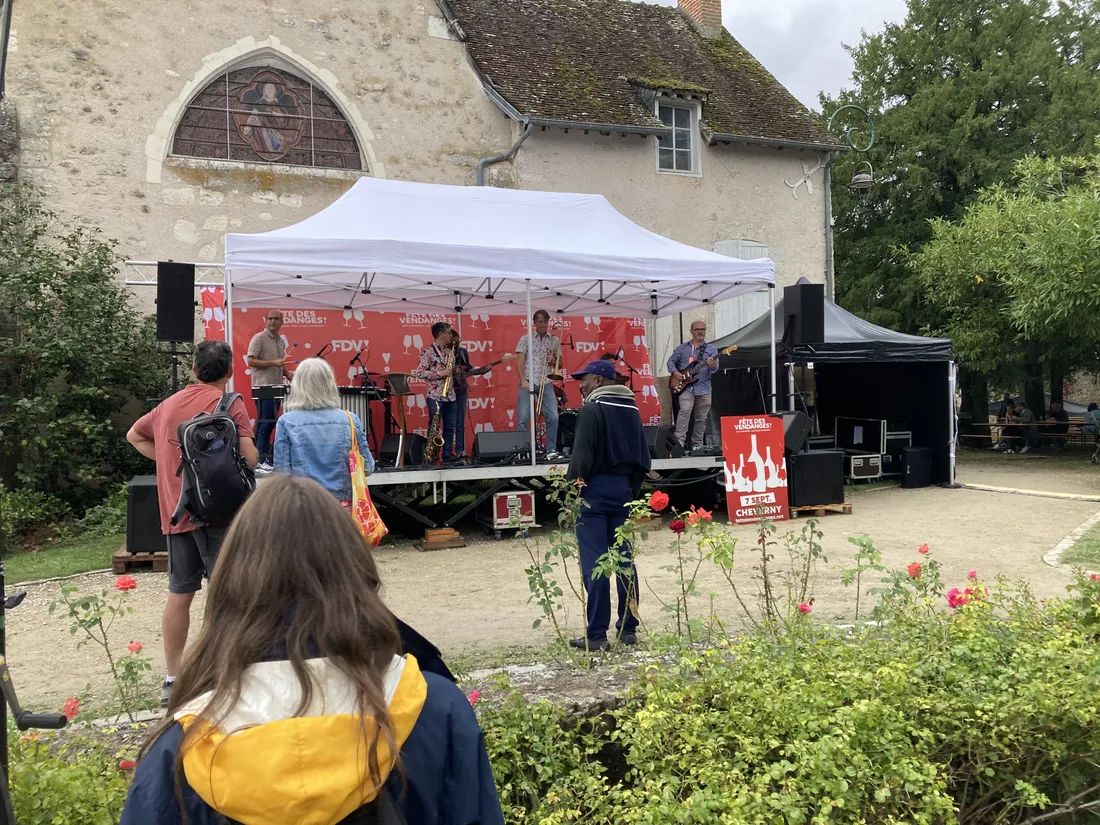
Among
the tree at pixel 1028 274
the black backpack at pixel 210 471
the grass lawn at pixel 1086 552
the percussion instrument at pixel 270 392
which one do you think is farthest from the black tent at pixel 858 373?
the black backpack at pixel 210 471

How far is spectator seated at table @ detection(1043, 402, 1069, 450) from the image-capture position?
18.9m

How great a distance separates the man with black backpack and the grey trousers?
6938 mm

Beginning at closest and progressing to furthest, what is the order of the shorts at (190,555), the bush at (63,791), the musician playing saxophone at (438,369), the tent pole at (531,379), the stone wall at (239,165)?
1. the bush at (63,791)
2. the shorts at (190,555)
3. the tent pole at (531,379)
4. the musician playing saxophone at (438,369)
5. the stone wall at (239,165)

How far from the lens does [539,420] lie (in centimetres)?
965

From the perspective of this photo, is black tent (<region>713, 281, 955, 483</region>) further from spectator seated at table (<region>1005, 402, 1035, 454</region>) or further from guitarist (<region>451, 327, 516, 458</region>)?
spectator seated at table (<region>1005, 402, 1035, 454</region>)

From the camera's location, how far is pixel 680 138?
14.5 meters

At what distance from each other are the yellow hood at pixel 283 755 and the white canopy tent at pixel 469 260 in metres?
6.68

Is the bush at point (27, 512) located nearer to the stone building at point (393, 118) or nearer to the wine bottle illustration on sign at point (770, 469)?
the stone building at point (393, 118)

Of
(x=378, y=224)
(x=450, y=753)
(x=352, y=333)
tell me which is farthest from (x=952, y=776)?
(x=352, y=333)

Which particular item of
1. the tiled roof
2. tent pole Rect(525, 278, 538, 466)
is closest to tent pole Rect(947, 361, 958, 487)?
the tiled roof

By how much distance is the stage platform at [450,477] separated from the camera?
316 inches

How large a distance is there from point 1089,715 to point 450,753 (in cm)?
226

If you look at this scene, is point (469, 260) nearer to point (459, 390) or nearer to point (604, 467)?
point (459, 390)

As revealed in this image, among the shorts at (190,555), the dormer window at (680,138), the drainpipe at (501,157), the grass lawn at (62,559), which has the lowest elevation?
the grass lawn at (62,559)
